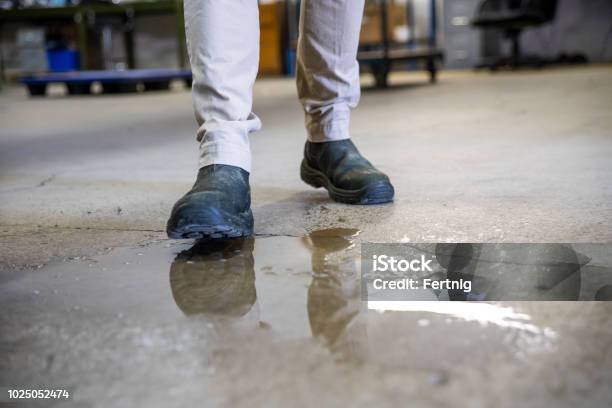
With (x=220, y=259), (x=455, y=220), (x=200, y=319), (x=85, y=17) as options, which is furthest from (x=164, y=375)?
(x=85, y=17)

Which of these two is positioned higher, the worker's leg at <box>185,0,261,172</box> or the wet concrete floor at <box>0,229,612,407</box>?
the worker's leg at <box>185,0,261,172</box>

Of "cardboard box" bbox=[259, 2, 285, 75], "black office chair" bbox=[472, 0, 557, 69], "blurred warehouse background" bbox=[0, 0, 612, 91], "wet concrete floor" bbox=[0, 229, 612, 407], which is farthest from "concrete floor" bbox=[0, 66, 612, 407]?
"cardboard box" bbox=[259, 2, 285, 75]

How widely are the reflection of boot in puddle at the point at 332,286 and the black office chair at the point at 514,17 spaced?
196 inches

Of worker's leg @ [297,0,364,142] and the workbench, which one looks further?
the workbench

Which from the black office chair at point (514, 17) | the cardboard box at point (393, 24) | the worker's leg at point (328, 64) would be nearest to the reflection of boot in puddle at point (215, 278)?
the worker's leg at point (328, 64)

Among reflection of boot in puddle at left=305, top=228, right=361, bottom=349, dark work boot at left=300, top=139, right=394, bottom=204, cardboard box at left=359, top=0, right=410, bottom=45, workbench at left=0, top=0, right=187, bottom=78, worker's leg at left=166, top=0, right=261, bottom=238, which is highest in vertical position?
workbench at left=0, top=0, right=187, bottom=78

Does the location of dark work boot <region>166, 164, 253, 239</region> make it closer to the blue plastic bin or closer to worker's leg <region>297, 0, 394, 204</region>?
worker's leg <region>297, 0, 394, 204</region>

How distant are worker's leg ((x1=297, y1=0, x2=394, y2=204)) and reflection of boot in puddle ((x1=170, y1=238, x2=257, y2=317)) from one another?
26 cm

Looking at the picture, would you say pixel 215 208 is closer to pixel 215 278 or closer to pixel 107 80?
pixel 215 278

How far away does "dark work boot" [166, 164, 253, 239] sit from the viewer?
0.75 metres

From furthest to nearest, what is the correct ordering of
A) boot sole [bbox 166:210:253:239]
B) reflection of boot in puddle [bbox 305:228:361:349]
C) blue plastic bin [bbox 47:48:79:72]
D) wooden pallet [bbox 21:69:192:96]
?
blue plastic bin [bbox 47:48:79:72]
wooden pallet [bbox 21:69:192:96]
boot sole [bbox 166:210:253:239]
reflection of boot in puddle [bbox 305:228:361:349]

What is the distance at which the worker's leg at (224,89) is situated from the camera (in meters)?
0.85

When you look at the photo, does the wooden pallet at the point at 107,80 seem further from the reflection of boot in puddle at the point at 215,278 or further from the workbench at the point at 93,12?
the reflection of boot in puddle at the point at 215,278

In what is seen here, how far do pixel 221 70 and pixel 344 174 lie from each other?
0.90 feet
